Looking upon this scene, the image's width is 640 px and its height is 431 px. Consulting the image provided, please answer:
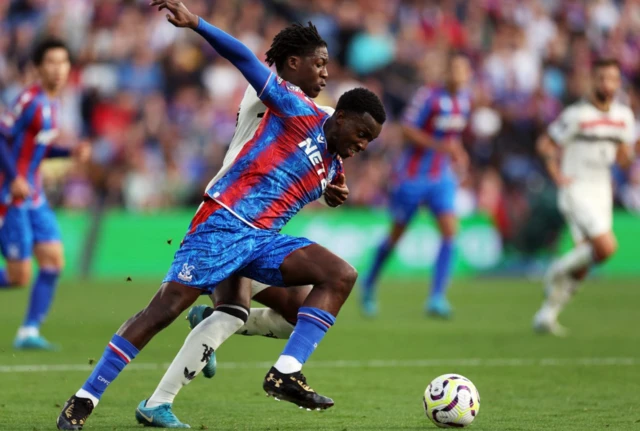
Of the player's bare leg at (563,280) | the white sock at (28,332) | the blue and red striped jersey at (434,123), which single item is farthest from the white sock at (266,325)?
the blue and red striped jersey at (434,123)

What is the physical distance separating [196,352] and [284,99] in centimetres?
142

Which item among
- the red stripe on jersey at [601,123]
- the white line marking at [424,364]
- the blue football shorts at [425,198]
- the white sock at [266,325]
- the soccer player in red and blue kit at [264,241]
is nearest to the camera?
the soccer player in red and blue kit at [264,241]

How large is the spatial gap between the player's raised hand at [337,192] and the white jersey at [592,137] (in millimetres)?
5715

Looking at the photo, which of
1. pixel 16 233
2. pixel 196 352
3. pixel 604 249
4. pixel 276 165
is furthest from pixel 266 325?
pixel 604 249

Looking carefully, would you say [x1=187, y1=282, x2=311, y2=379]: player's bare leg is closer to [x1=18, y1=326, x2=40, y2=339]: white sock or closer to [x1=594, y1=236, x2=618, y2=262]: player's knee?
[x1=18, y1=326, x2=40, y2=339]: white sock

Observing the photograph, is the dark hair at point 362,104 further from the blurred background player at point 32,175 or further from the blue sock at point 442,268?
the blue sock at point 442,268

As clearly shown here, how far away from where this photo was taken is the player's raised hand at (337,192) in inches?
253

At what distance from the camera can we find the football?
5973mm

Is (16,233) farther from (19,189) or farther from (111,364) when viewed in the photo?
(111,364)

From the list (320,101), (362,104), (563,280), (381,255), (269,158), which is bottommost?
(269,158)

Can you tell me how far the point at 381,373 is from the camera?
8492mm

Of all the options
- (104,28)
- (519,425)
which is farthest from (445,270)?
(104,28)

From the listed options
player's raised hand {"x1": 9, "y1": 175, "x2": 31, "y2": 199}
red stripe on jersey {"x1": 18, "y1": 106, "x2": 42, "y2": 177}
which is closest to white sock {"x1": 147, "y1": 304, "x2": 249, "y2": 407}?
player's raised hand {"x1": 9, "y1": 175, "x2": 31, "y2": 199}

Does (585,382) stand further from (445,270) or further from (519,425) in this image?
(445,270)
